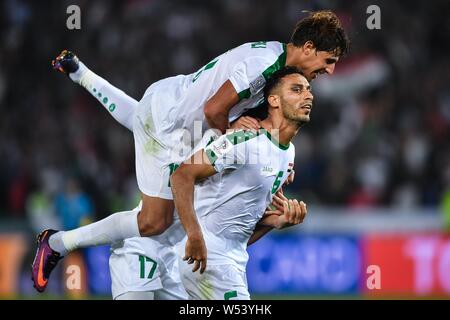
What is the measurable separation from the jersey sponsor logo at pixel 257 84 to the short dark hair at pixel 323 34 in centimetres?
39

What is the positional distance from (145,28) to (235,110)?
10.2m

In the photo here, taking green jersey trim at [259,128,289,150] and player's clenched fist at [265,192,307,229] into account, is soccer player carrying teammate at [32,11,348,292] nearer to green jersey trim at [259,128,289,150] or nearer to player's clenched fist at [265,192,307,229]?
green jersey trim at [259,128,289,150]

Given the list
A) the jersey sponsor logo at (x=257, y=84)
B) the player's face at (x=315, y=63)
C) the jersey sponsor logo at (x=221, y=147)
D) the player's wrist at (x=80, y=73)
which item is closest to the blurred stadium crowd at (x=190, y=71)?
the player's wrist at (x=80, y=73)

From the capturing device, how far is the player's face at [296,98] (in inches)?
237

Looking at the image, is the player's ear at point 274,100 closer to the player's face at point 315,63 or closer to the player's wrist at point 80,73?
the player's face at point 315,63

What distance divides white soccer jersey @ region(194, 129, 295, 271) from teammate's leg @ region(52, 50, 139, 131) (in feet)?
4.28

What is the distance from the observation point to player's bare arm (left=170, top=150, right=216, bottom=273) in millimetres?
5742

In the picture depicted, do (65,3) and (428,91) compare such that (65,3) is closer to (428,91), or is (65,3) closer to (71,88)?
(71,88)

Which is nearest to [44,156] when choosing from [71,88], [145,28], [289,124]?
[71,88]

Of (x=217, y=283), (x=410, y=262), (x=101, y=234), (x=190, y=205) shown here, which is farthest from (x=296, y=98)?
(x=410, y=262)

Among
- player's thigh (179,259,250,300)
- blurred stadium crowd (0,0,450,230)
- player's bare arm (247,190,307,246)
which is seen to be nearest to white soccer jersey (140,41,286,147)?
player's bare arm (247,190,307,246)

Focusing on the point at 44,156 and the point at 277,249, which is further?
the point at 44,156
